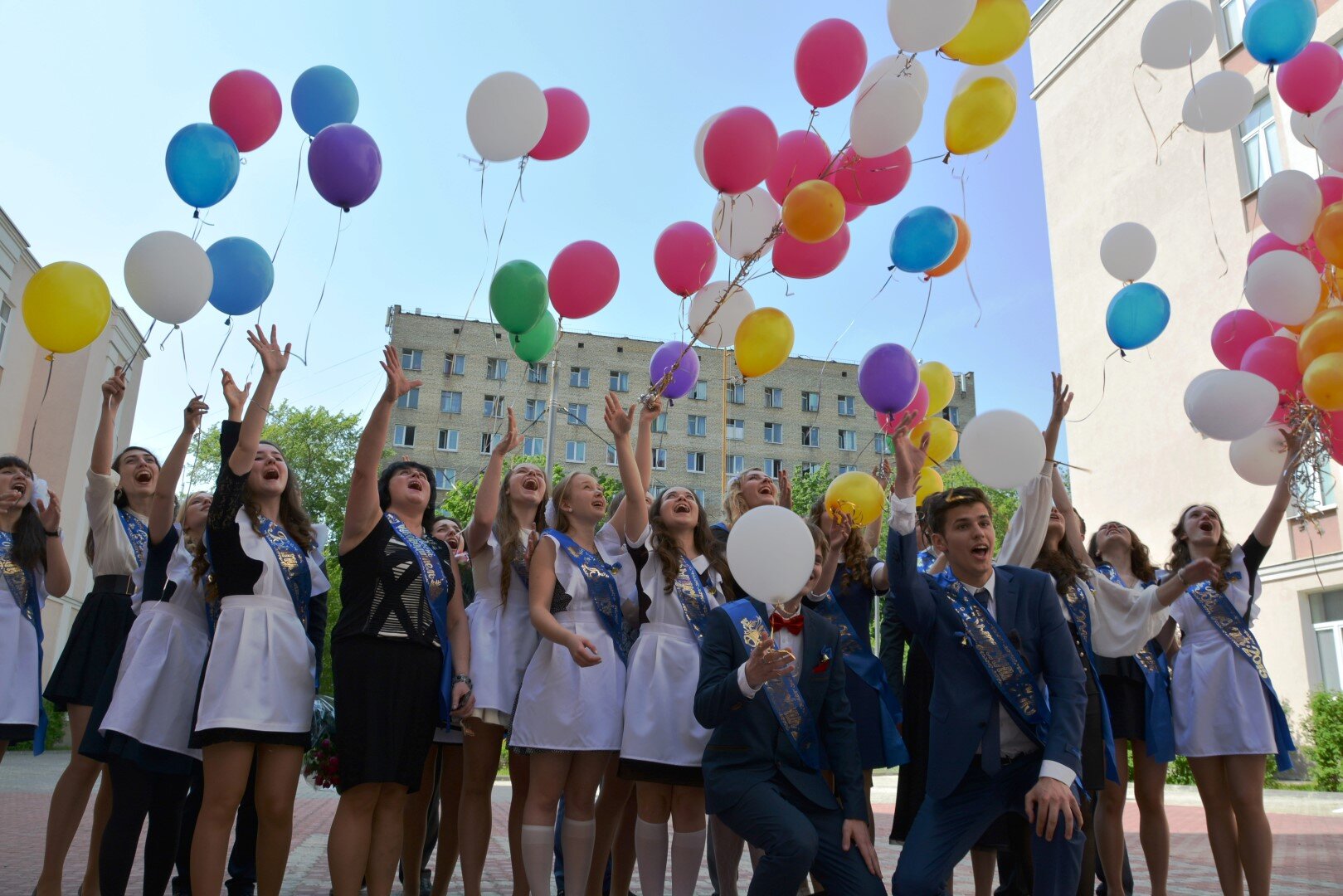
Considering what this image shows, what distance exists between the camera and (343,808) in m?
3.66

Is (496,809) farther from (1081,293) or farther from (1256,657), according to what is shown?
(1081,293)

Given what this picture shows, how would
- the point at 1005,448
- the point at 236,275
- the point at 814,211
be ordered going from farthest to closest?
the point at 814,211, the point at 236,275, the point at 1005,448

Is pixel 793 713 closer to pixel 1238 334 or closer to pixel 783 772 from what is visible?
pixel 783 772

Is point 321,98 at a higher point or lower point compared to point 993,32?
lower

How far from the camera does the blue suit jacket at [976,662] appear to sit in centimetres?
339

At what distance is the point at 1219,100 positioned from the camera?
630cm

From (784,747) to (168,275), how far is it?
11.4ft

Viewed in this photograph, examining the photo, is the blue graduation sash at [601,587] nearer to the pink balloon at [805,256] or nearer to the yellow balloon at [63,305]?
the pink balloon at [805,256]

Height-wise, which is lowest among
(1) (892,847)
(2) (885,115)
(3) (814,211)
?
(1) (892,847)

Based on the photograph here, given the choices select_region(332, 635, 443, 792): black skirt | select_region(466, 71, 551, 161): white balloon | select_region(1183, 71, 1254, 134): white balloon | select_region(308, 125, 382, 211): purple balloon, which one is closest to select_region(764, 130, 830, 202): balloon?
select_region(466, 71, 551, 161): white balloon

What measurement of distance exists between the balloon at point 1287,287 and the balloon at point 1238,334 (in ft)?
1.13

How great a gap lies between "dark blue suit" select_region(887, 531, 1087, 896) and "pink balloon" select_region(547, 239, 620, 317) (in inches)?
98.9

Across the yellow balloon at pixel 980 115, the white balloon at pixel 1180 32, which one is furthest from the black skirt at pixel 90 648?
the white balloon at pixel 1180 32

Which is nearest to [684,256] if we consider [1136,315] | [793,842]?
[1136,315]
